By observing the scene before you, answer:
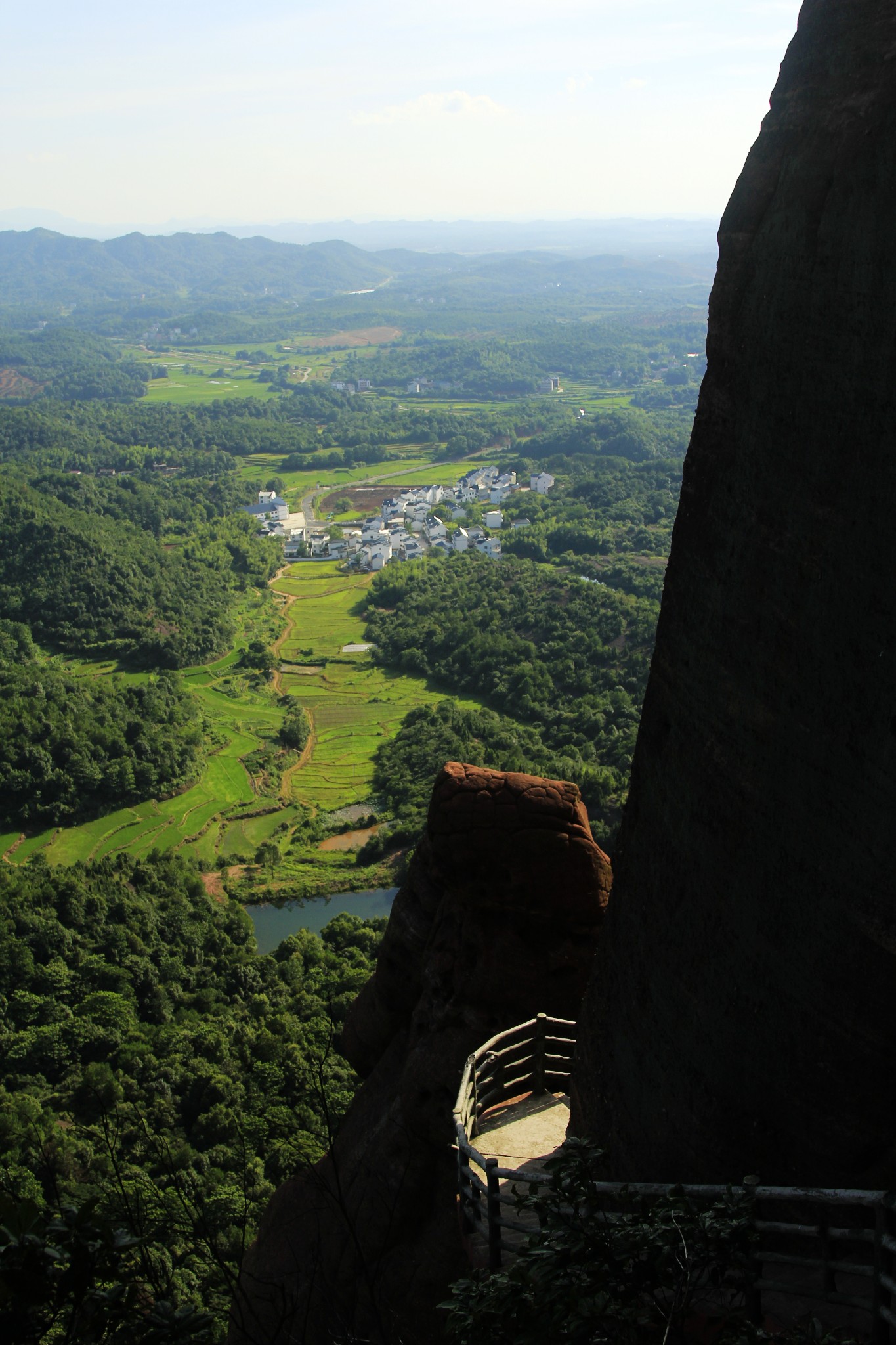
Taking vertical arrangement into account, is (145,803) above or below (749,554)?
below

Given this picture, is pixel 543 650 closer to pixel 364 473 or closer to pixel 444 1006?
pixel 444 1006

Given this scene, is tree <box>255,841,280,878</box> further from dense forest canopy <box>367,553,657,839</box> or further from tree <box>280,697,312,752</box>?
dense forest canopy <box>367,553,657,839</box>

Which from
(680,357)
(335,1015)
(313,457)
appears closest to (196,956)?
(335,1015)

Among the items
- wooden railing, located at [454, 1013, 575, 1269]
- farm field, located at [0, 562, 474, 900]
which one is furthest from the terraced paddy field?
wooden railing, located at [454, 1013, 575, 1269]

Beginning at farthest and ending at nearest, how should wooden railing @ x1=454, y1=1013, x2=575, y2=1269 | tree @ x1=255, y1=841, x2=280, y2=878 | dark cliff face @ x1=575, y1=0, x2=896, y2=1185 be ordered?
tree @ x1=255, y1=841, x2=280, y2=878 < wooden railing @ x1=454, y1=1013, x2=575, y2=1269 < dark cliff face @ x1=575, y1=0, x2=896, y2=1185

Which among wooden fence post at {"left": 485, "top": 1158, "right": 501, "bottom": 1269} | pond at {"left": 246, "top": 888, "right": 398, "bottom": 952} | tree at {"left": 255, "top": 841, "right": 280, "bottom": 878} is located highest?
wooden fence post at {"left": 485, "top": 1158, "right": 501, "bottom": 1269}

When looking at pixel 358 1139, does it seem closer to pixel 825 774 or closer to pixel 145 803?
pixel 825 774

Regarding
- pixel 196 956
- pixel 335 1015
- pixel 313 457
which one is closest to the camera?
pixel 335 1015

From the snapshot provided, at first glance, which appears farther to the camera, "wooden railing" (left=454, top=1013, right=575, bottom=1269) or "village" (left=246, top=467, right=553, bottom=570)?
"village" (left=246, top=467, right=553, bottom=570)
